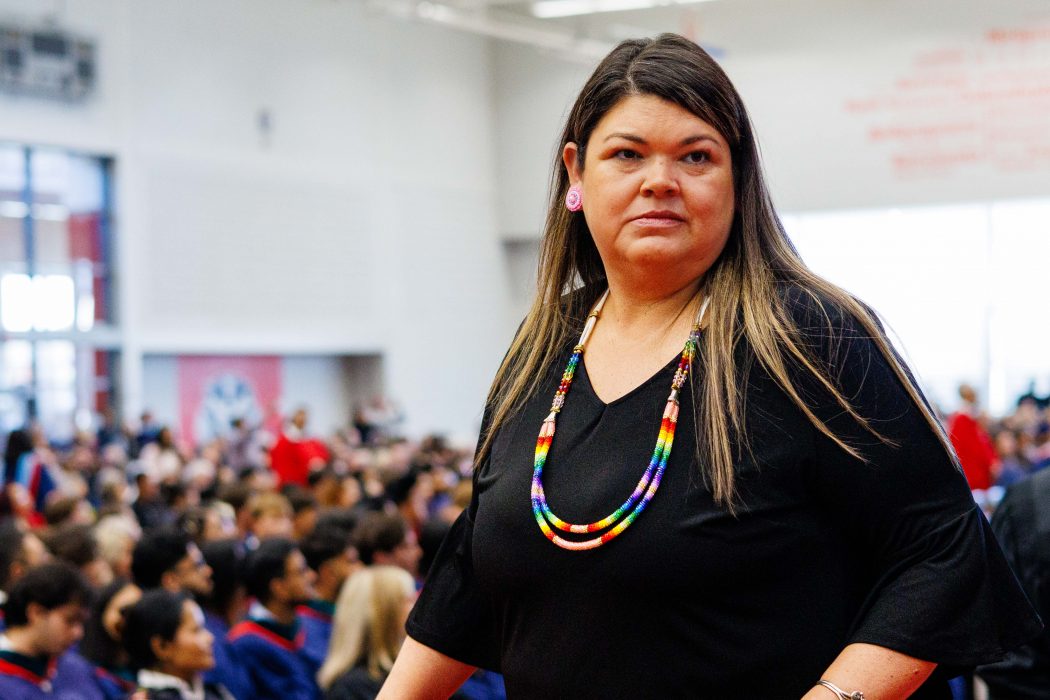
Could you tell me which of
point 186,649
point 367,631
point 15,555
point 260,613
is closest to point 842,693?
point 367,631

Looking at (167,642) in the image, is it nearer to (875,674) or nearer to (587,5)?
(875,674)

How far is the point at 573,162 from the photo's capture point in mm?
1391

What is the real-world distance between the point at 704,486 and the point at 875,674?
22 centimetres

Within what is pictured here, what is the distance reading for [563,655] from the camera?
1225 mm

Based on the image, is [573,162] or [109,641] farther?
[109,641]

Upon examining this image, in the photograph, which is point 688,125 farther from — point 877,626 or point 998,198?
→ point 998,198

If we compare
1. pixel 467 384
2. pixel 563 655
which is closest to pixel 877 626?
pixel 563 655

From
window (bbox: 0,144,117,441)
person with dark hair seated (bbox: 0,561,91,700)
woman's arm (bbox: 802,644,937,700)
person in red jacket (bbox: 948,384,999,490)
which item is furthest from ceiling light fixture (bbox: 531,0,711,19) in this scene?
woman's arm (bbox: 802,644,937,700)

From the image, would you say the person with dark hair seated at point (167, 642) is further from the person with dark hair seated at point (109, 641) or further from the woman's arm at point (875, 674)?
the woman's arm at point (875, 674)

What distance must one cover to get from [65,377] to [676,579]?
1481cm

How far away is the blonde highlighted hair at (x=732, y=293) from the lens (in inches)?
46.8

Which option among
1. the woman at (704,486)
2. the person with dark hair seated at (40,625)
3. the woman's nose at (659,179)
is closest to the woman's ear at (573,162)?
the woman at (704,486)

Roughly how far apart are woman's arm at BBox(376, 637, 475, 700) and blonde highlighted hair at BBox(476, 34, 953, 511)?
0.24 m

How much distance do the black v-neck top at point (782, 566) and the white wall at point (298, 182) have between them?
47.4 feet
